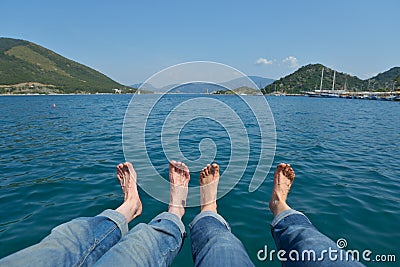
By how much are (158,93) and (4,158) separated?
4860 millimetres

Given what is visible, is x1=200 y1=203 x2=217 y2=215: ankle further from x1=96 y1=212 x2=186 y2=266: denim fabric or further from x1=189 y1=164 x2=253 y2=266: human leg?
x1=96 y1=212 x2=186 y2=266: denim fabric

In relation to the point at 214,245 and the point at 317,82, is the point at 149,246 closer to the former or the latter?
the point at 214,245

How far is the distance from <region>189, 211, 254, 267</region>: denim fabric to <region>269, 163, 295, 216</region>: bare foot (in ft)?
2.80

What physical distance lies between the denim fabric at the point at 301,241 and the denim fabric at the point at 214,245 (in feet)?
1.03

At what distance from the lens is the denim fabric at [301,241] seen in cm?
127

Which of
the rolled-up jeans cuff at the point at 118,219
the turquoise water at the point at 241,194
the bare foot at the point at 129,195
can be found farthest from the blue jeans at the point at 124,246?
the turquoise water at the point at 241,194

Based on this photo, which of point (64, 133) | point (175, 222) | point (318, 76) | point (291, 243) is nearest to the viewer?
point (291, 243)

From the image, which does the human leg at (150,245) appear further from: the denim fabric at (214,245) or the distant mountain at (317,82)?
the distant mountain at (317,82)

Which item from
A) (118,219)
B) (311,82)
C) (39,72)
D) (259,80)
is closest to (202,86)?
(118,219)

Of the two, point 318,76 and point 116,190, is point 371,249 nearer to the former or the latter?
point 116,190

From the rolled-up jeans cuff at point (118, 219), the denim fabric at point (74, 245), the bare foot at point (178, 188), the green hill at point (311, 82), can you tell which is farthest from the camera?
the green hill at point (311, 82)

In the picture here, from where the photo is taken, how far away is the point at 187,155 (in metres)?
5.31

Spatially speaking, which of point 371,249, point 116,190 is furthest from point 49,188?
point 371,249

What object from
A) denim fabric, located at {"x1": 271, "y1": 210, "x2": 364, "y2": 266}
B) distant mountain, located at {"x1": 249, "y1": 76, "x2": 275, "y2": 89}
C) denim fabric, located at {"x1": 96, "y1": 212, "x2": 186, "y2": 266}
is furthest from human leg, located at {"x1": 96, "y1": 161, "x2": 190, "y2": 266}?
distant mountain, located at {"x1": 249, "y1": 76, "x2": 275, "y2": 89}
